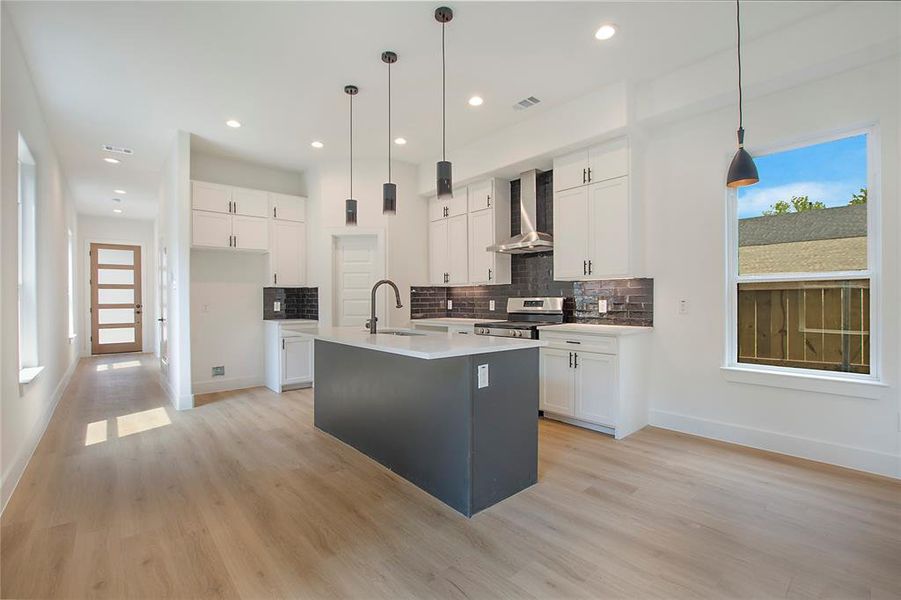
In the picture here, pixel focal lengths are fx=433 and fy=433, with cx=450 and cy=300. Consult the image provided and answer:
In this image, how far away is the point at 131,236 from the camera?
31.5ft

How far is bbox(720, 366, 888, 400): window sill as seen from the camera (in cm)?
293

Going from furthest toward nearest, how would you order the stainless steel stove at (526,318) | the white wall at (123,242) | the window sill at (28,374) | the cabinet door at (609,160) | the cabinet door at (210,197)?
the white wall at (123,242), the cabinet door at (210,197), the stainless steel stove at (526,318), the cabinet door at (609,160), the window sill at (28,374)

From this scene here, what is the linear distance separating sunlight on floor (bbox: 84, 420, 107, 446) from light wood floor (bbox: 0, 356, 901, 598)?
15cm

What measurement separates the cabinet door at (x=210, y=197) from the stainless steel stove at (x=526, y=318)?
11.2 ft

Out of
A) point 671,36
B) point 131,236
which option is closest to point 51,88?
point 671,36

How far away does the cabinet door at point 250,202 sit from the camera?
5.38m

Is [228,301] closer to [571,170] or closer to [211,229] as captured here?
[211,229]

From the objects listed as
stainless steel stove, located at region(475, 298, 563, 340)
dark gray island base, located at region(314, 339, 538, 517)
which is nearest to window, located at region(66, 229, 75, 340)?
dark gray island base, located at region(314, 339, 538, 517)

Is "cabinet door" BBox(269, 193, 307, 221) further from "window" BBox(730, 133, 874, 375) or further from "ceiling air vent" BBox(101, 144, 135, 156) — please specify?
"window" BBox(730, 133, 874, 375)

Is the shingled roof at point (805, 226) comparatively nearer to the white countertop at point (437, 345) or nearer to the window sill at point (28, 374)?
the white countertop at point (437, 345)

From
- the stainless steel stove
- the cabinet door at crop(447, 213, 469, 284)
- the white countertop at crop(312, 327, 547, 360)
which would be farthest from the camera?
the cabinet door at crop(447, 213, 469, 284)

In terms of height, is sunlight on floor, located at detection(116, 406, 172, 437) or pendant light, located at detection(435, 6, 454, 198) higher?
pendant light, located at detection(435, 6, 454, 198)

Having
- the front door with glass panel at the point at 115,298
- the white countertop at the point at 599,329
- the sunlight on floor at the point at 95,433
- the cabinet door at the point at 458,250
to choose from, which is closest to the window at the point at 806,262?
the white countertop at the point at 599,329

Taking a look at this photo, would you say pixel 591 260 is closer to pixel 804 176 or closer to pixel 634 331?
pixel 634 331
